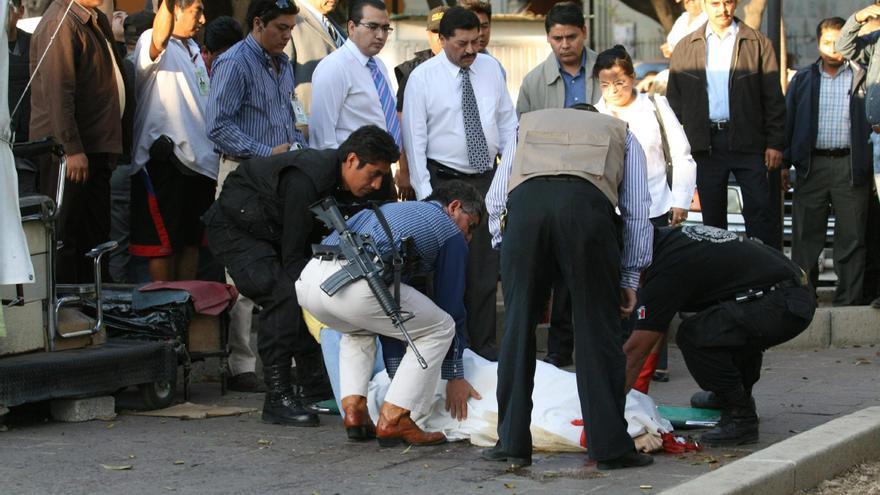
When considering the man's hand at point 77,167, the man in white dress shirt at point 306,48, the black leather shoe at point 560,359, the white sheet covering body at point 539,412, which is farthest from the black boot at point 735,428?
the man in white dress shirt at point 306,48

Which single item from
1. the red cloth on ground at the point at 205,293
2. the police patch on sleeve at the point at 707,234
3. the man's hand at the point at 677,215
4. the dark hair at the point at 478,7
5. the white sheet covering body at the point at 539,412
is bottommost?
the white sheet covering body at the point at 539,412

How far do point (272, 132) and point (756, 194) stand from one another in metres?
3.63

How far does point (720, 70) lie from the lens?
1043cm

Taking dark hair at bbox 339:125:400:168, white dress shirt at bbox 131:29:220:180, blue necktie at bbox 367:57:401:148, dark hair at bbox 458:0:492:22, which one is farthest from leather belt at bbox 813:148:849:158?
dark hair at bbox 339:125:400:168

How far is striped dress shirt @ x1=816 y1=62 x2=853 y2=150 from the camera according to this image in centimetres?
1114

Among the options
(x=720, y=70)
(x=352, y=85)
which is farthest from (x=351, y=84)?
(x=720, y=70)

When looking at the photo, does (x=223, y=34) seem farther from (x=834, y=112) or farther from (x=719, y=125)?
(x=834, y=112)

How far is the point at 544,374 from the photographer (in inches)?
280

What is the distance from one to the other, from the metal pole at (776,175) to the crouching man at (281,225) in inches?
160

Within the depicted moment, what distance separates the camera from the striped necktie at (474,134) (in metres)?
9.22

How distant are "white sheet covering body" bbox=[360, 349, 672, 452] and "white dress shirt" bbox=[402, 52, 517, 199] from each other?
6.83 ft

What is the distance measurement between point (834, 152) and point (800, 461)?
5661 millimetres

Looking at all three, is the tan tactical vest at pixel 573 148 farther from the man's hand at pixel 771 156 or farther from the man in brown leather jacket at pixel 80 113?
the man's hand at pixel 771 156

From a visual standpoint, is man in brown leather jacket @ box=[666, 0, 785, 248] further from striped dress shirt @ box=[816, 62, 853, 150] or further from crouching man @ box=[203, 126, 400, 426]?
crouching man @ box=[203, 126, 400, 426]
